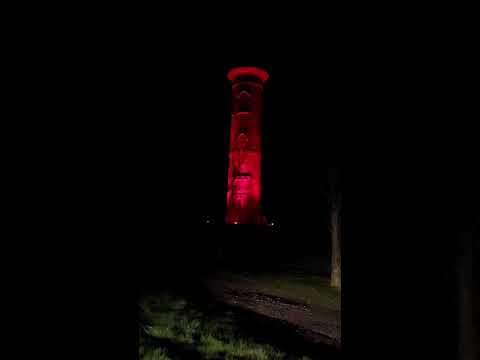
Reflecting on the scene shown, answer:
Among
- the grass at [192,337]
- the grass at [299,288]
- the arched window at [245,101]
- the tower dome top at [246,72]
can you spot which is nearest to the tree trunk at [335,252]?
the grass at [299,288]

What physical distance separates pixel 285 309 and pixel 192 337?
2735 millimetres

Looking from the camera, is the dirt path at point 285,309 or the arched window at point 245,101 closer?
the dirt path at point 285,309

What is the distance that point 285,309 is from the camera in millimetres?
7465

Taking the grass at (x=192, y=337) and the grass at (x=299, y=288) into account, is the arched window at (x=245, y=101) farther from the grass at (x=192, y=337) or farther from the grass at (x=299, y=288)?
the grass at (x=192, y=337)

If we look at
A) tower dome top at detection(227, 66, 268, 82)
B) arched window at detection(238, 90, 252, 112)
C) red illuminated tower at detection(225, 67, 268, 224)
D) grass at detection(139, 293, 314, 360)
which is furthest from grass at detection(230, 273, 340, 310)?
tower dome top at detection(227, 66, 268, 82)

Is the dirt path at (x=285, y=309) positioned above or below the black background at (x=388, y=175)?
below

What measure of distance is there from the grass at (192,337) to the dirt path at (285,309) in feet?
3.21

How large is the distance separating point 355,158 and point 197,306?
19.2 ft

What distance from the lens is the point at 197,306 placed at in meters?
7.11

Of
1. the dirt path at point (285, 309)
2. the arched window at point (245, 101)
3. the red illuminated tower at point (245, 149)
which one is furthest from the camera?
the arched window at point (245, 101)

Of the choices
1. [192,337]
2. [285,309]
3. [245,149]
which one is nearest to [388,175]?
[192,337]

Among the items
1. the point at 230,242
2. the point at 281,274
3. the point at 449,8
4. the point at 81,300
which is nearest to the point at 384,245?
the point at 449,8

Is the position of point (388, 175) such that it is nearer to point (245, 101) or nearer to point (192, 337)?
point (192, 337)

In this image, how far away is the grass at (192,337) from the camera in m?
4.54
